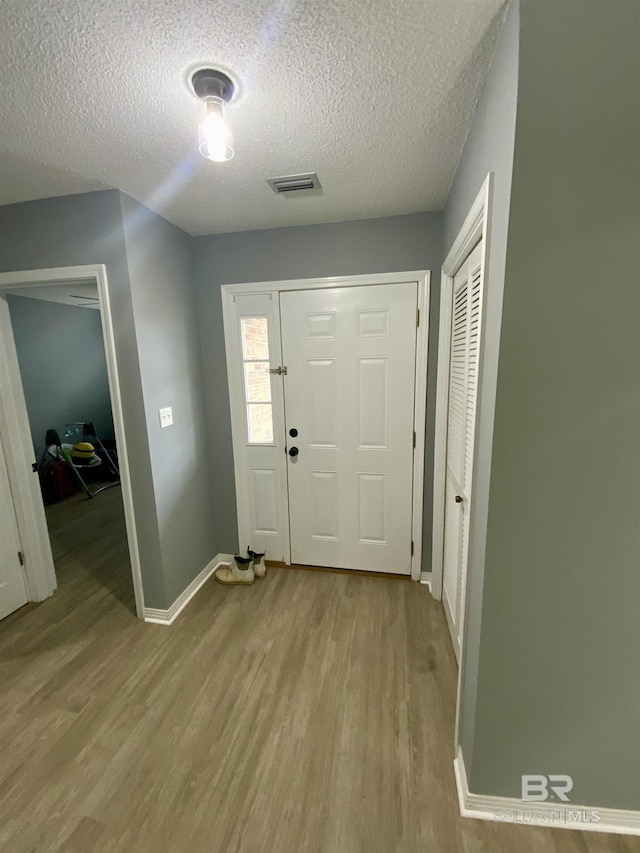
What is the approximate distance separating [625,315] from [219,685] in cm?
213

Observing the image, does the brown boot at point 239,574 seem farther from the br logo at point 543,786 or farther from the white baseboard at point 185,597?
the br logo at point 543,786

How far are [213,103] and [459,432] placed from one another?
1.59 m

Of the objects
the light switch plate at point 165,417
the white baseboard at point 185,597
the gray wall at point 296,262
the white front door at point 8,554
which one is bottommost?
the white baseboard at point 185,597

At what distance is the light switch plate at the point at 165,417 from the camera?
6.61ft

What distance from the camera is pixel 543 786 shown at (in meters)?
1.16

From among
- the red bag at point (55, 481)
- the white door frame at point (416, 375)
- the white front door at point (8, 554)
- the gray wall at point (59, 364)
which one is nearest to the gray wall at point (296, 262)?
the white door frame at point (416, 375)

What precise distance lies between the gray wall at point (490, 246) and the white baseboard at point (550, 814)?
120 mm

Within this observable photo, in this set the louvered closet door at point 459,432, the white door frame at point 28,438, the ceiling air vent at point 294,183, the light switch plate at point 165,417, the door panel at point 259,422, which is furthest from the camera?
the door panel at point 259,422

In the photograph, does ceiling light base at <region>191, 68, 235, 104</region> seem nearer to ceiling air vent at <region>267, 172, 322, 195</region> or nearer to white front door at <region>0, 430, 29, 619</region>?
ceiling air vent at <region>267, 172, 322, 195</region>

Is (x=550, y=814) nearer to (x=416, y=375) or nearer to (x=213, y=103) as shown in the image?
(x=416, y=375)

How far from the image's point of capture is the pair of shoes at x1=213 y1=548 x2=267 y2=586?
7.97 feet

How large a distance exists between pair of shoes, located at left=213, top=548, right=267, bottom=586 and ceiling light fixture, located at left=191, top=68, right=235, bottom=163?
89.3 inches

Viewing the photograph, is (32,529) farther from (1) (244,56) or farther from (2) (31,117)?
(1) (244,56)

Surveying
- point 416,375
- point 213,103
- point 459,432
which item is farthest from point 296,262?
point 459,432
